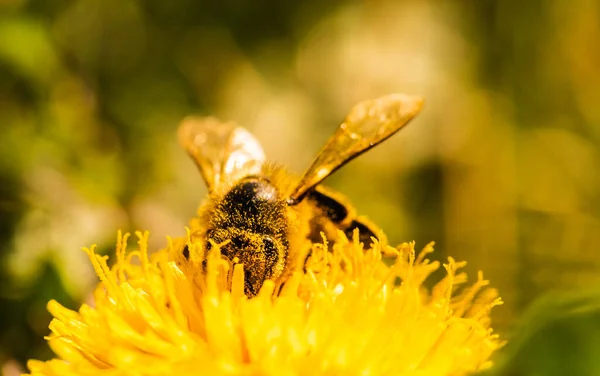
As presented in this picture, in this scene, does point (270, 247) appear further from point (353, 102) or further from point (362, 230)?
point (353, 102)

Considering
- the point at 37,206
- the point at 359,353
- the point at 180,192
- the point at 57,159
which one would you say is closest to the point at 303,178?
the point at 359,353

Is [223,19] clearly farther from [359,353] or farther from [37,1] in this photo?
[359,353]

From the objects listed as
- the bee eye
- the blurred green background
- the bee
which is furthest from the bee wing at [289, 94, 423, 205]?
the blurred green background

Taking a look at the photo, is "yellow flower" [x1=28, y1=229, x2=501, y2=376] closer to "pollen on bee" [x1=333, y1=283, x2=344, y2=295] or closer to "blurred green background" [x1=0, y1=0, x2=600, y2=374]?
"pollen on bee" [x1=333, y1=283, x2=344, y2=295]

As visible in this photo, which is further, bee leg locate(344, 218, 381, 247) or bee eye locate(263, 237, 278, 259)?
bee leg locate(344, 218, 381, 247)

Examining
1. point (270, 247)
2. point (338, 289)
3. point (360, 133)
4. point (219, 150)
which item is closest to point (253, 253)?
point (270, 247)

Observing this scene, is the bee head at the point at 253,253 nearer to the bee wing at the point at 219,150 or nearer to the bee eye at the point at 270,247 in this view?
the bee eye at the point at 270,247
